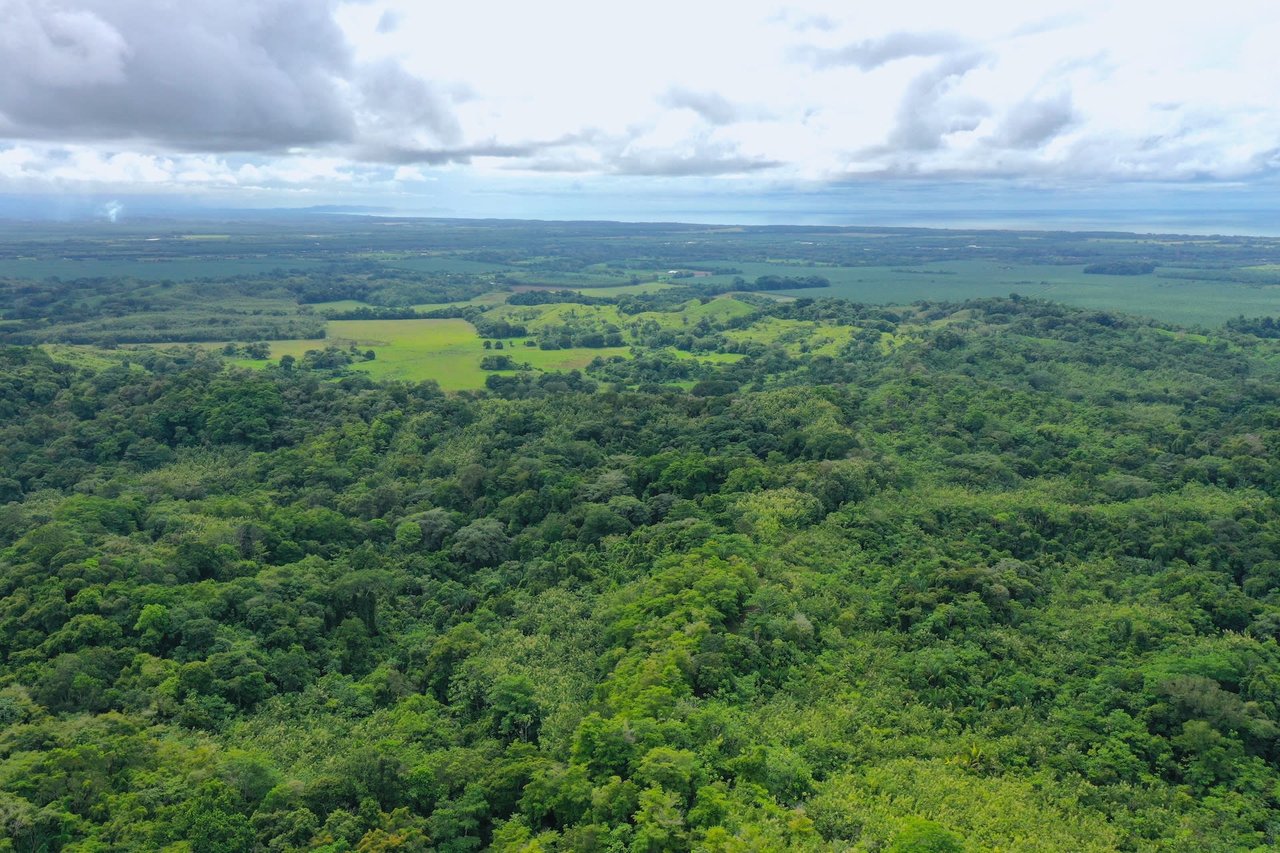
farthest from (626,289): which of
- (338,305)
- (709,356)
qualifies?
(709,356)

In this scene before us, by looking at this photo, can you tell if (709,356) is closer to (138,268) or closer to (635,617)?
(635,617)

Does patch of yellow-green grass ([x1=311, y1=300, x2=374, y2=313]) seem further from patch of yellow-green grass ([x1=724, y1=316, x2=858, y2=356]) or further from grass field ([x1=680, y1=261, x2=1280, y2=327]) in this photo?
grass field ([x1=680, y1=261, x2=1280, y2=327])

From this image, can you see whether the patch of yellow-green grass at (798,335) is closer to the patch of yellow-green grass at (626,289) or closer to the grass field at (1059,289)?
the grass field at (1059,289)

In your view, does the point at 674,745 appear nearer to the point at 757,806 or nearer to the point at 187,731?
the point at 757,806

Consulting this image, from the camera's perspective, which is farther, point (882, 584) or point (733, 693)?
point (882, 584)

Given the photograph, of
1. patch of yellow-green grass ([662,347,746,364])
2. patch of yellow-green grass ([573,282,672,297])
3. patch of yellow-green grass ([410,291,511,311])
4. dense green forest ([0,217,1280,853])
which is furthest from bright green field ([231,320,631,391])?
patch of yellow-green grass ([573,282,672,297])

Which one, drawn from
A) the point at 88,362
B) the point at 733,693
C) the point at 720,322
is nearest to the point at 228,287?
the point at 88,362

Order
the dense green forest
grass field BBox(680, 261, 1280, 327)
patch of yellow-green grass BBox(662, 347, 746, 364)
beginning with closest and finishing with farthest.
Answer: the dense green forest
patch of yellow-green grass BBox(662, 347, 746, 364)
grass field BBox(680, 261, 1280, 327)
